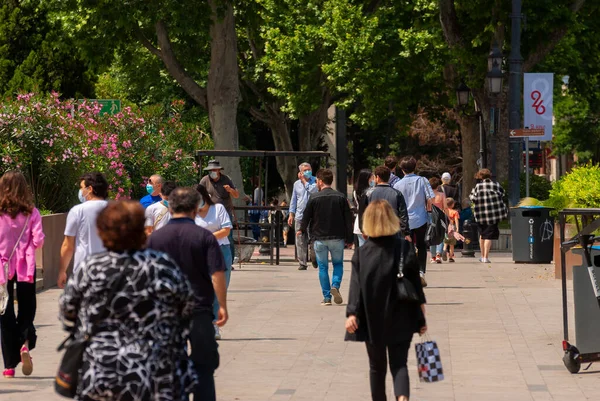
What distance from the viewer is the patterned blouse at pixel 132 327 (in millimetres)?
5137

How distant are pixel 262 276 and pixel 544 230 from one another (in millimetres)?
5337

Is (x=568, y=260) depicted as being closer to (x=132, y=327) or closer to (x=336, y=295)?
(x=336, y=295)

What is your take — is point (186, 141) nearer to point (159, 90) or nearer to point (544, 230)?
point (544, 230)

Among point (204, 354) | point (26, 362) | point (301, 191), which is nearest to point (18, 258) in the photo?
point (26, 362)

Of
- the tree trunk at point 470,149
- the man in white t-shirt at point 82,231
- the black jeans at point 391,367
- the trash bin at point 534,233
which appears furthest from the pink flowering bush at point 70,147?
the tree trunk at point 470,149

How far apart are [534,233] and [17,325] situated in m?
13.8

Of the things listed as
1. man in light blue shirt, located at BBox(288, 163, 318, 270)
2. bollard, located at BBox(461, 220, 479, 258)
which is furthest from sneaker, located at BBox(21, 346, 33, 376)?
bollard, located at BBox(461, 220, 479, 258)

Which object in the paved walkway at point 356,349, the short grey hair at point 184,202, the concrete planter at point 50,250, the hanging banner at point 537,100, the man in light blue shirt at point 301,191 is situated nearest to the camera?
the short grey hair at point 184,202

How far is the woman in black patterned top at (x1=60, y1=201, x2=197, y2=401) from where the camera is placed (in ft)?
16.9

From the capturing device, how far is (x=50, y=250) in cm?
1784

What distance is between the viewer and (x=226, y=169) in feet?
95.4

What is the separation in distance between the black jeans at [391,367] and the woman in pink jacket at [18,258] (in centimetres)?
321

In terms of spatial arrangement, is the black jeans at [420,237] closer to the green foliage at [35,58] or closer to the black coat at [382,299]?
the black coat at [382,299]

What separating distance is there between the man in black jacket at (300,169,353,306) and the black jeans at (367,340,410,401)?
284 inches
